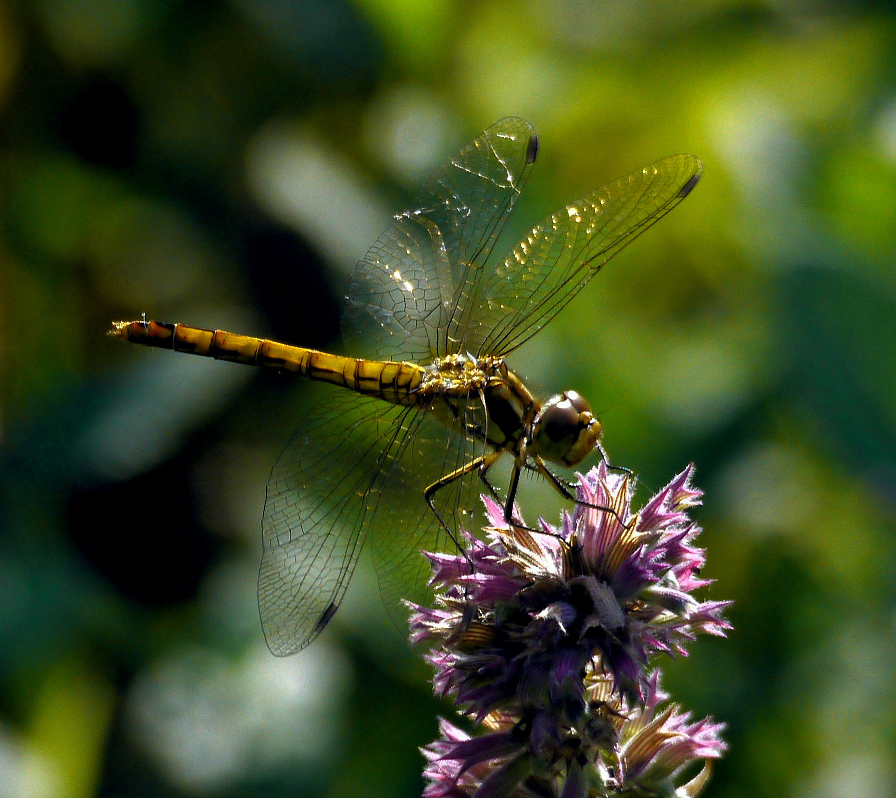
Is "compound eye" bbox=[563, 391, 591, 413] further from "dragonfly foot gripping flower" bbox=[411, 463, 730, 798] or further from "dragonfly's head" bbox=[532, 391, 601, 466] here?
"dragonfly foot gripping flower" bbox=[411, 463, 730, 798]

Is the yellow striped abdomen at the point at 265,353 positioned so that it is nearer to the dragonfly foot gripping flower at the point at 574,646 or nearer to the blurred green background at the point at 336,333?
the dragonfly foot gripping flower at the point at 574,646

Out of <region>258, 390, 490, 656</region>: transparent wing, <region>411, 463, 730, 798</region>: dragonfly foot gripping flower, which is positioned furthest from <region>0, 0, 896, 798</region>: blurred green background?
<region>411, 463, 730, 798</region>: dragonfly foot gripping flower

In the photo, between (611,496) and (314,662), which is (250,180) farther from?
(611,496)

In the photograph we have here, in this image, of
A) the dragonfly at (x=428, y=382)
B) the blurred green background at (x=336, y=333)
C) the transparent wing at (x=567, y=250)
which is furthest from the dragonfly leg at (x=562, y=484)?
the blurred green background at (x=336, y=333)

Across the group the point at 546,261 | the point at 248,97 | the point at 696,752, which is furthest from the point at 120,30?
the point at 696,752

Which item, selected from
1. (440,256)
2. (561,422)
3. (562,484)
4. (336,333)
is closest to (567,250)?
(440,256)

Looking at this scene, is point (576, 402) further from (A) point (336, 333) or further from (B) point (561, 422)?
(A) point (336, 333)

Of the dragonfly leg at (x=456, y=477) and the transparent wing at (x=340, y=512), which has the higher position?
the dragonfly leg at (x=456, y=477)
